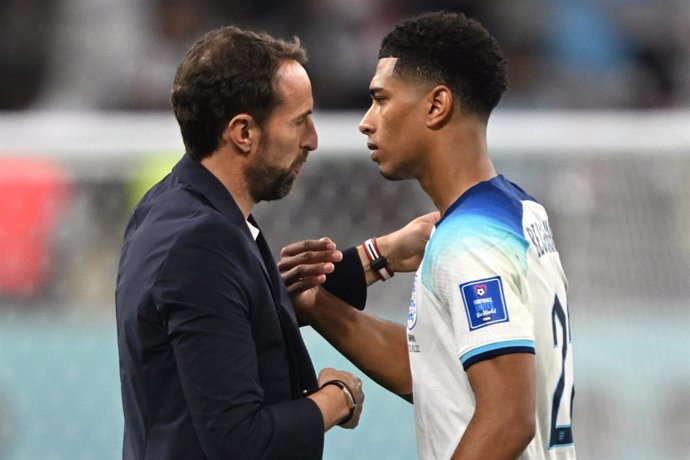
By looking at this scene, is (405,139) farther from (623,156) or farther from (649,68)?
(649,68)

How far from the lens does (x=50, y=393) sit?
3859 mm

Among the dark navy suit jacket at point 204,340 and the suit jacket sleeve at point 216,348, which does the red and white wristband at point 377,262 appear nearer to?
the dark navy suit jacket at point 204,340

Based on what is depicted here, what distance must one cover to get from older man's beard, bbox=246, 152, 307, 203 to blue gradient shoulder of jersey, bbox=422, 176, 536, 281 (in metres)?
0.31

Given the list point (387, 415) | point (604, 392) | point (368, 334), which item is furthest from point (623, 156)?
point (368, 334)

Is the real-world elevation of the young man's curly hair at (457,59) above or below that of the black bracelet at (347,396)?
above

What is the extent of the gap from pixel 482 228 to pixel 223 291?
0.48m

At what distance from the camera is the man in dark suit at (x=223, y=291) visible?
2.07 metres

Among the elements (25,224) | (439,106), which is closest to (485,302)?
(439,106)

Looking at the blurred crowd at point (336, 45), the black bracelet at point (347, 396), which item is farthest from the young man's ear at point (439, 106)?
the blurred crowd at point (336, 45)

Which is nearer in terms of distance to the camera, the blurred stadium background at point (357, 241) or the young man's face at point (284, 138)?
the young man's face at point (284, 138)

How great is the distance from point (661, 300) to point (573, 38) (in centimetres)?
349

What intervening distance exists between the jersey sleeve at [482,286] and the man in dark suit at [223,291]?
284 millimetres

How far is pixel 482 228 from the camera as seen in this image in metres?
2.19

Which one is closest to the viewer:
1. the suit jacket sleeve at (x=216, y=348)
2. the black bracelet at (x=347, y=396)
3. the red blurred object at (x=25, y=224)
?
the suit jacket sleeve at (x=216, y=348)
